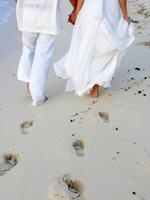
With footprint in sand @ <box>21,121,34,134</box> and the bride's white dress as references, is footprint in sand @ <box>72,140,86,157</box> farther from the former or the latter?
the bride's white dress

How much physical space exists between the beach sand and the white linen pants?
23 centimetres

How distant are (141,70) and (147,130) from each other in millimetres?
1471

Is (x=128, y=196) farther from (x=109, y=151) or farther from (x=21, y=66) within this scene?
(x=21, y=66)

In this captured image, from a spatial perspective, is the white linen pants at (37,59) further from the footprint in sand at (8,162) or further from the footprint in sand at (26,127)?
the footprint in sand at (8,162)

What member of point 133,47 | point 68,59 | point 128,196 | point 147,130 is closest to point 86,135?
point 147,130

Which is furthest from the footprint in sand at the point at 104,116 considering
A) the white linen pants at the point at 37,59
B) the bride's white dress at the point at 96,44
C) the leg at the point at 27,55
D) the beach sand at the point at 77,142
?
the leg at the point at 27,55

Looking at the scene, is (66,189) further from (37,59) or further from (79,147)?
(37,59)

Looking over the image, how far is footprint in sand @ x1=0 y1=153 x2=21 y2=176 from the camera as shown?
178cm

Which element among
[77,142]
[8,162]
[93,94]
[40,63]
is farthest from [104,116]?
[8,162]

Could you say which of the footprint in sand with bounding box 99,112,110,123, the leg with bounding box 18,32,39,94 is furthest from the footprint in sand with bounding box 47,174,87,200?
the leg with bounding box 18,32,39,94

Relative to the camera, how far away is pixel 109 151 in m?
1.83

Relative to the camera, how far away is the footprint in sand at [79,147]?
1877 millimetres

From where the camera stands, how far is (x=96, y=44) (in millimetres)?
2406

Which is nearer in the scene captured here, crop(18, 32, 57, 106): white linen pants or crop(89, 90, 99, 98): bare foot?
Answer: crop(18, 32, 57, 106): white linen pants
